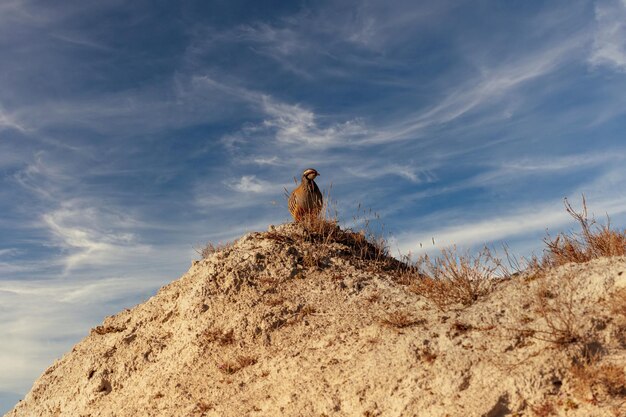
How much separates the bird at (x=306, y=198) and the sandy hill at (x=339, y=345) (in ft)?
1.63

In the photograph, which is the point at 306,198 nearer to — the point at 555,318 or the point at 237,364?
the point at 237,364

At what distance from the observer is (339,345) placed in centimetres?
782

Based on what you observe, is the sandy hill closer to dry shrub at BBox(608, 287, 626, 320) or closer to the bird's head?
dry shrub at BBox(608, 287, 626, 320)

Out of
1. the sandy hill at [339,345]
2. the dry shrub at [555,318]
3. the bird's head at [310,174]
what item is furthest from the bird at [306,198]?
the dry shrub at [555,318]

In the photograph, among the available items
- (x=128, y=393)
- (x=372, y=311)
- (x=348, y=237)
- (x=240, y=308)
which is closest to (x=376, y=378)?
(x=372, y=311)

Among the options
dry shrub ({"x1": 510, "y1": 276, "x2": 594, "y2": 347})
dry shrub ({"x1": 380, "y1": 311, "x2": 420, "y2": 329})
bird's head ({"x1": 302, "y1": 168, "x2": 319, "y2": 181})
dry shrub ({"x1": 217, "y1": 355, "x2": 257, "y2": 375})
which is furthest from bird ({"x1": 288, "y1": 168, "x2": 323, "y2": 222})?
dry shrub ({"x1": 510, "y1": 276, "x2": 594, "y2": 347})

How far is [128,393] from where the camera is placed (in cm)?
920

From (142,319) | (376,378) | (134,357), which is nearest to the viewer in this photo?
(376,378)

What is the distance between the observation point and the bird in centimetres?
1200

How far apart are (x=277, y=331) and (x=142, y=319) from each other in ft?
11.1

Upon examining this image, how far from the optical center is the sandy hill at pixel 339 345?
6.28 meters

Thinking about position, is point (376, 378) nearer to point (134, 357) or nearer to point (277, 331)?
point (277, 331)

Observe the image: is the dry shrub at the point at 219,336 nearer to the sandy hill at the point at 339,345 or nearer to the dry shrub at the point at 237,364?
the sandy hill at the point at 339,345

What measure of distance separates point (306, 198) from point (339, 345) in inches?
185
